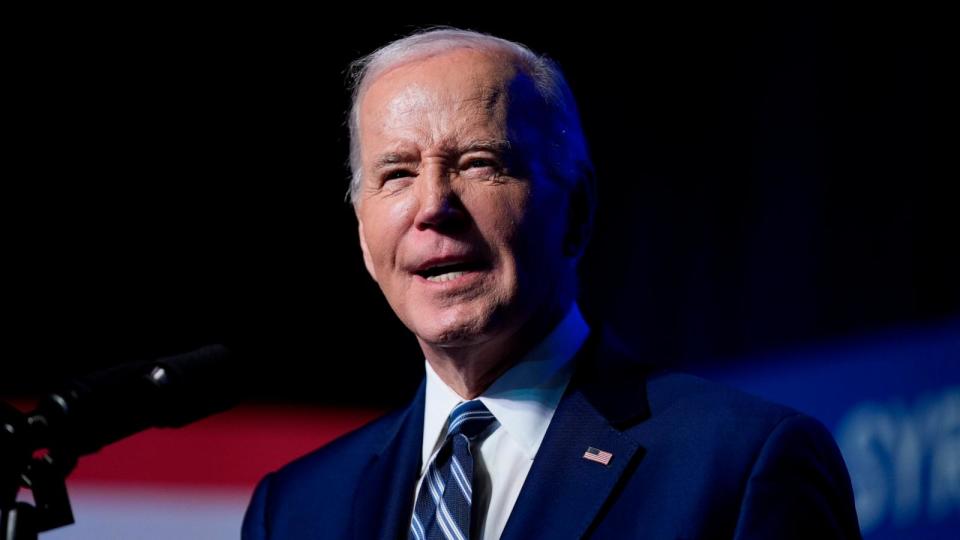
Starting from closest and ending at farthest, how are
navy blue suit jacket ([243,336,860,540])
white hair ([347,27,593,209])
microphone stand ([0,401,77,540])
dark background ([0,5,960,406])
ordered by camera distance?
microphone stand ([0,401,77,540]) < navy blue suit jacket ([243,336,860,540]) < white hair ([347,27,593,209]) < dark background ([0,5,960,406])

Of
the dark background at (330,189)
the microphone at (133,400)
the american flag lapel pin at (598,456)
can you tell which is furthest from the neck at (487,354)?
the dark background at (330,189)

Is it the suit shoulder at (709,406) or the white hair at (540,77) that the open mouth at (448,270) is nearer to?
the white hair at (540,77)

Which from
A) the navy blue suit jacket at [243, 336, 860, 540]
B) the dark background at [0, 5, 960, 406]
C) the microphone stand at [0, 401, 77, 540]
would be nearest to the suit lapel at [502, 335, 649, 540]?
the navy blue suit jacket at [243, 336, 860, 540]

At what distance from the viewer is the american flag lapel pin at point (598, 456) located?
169 centimetres

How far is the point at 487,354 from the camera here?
1.85 meters

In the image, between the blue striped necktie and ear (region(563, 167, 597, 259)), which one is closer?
the blue striped necktie

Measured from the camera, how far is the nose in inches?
69.7

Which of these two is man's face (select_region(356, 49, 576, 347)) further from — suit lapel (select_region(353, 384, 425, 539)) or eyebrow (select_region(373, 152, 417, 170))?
suit lapel (select_region(353, 384, 425, 539))

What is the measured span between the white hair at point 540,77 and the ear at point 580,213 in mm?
11

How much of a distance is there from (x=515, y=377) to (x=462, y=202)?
0.33 m

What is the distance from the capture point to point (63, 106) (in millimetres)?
3018

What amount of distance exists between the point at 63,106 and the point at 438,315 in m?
1.78

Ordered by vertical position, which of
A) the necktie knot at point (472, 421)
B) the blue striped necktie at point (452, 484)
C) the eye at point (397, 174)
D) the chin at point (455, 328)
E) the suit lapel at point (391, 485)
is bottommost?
the suit lapel at point (391, 485)

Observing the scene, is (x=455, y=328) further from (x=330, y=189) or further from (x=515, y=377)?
(x=330, y=189)
